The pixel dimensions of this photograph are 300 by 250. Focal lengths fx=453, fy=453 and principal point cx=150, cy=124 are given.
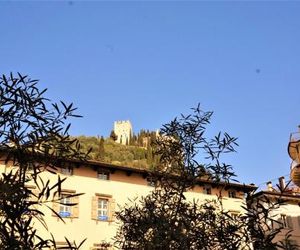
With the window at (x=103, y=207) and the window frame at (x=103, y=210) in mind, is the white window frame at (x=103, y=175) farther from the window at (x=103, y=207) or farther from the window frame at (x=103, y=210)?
the window frame at (x=103, y=210)

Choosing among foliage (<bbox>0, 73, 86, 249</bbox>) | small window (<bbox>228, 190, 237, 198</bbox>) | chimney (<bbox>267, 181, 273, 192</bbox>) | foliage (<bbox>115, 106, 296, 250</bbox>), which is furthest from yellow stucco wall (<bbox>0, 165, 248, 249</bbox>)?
foliage (<bbox>0, 73, 86, 249</bbox>)

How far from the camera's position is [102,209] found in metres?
31.1

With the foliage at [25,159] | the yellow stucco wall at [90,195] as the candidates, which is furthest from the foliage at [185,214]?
the yellow stucco wall at [90,195]

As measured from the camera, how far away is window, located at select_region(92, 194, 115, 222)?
30.5 m

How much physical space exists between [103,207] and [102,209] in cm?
17

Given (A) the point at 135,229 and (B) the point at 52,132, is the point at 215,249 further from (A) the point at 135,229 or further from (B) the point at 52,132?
(B) the point at 52,132

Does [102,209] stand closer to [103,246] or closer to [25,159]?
[103,246]

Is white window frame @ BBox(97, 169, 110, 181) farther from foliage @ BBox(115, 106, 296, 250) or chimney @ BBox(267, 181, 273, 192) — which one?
foliage @ BBox(115, 106, 296, 250)

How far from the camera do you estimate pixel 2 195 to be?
17.0 ft

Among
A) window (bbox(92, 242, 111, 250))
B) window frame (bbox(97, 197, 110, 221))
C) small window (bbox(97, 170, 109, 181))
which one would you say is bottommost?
window (bbox(92, 242, 111, 250))

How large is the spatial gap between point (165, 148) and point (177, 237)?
2.74 m

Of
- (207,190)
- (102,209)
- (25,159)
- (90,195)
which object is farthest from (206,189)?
(25,159)

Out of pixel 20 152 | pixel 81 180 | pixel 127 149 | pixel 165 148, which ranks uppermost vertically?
pixel 127 149

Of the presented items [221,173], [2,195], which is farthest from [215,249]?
[2,195]
